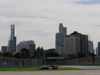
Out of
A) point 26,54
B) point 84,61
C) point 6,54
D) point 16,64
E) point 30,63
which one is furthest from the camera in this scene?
point 26,54

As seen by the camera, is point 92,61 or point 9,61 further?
point 92,61

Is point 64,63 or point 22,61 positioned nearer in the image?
point 22,61

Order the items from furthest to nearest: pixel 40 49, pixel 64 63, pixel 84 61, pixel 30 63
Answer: pixel 40 49 < pixel 64 63 < pixel 84 61 < pixel 30 63

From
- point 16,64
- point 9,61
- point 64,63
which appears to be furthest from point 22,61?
point 64,63

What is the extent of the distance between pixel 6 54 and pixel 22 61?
66466 millimetres

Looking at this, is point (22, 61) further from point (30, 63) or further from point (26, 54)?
point (26, 54)

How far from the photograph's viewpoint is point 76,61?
8731 centimetres

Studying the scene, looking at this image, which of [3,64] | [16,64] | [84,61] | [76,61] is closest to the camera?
[3,64]

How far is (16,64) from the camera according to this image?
6519cm

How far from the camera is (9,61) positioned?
197 feet

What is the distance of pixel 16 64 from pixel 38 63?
21.0 meters

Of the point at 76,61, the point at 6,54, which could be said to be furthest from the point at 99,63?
the point at 6,54

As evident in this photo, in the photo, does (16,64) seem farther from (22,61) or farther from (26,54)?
(26,54)

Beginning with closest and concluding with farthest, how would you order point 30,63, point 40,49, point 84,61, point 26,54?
point 30,63 → point 84,61 → point 26,54 → point 40,49
